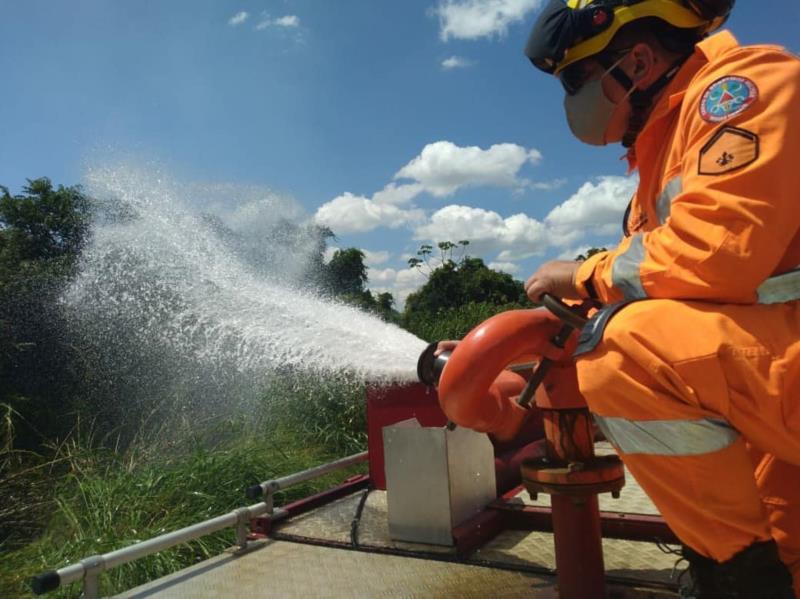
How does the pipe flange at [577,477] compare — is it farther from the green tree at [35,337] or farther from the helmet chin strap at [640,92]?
the green tree at [35,337]

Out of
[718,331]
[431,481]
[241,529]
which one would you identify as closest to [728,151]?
[718,331]

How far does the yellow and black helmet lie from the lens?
5.73 feet

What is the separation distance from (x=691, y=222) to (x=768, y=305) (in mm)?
248

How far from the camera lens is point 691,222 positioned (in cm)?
139

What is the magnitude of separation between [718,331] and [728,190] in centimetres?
29

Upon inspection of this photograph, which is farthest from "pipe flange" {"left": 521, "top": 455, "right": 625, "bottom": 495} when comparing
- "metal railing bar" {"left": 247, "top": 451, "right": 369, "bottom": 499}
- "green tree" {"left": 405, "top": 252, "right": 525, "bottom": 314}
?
"green tree" {"left": 405, "top": 252, "right": 525, "bottom": 314}

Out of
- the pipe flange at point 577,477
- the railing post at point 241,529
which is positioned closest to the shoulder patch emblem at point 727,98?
the pipe flange at point 577,477

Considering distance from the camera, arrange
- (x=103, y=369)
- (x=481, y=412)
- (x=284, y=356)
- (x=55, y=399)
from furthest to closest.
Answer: (x=103, y=369) → (x=55, y=399) → (x=284, y=356) → (x=481, y=412)

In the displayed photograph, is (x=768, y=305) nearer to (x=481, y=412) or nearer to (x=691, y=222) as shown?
(x=691, y=222)

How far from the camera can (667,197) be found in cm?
160

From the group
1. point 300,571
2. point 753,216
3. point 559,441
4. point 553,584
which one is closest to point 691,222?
point 753,216

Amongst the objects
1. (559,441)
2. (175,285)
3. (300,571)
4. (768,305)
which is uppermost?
(175,285)

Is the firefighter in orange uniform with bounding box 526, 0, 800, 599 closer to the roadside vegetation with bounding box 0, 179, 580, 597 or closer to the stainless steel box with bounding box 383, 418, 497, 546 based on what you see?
the stainless steel box with bounding box 383, 418, 497, 546

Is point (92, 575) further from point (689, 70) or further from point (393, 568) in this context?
point (689, 70)
